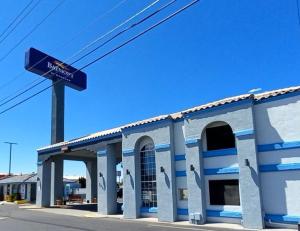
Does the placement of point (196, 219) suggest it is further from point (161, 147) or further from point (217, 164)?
point (161, 147)

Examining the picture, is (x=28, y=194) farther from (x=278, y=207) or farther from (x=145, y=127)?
(x=278, y=207)

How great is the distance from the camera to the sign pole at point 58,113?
3828 centimetres

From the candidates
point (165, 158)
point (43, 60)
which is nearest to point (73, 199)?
point (43, 60)

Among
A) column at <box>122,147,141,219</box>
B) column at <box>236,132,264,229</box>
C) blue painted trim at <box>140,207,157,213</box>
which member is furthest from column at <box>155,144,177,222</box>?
column at <box>236,132,264,229</box>

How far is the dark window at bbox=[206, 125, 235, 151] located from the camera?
1903 centimetres

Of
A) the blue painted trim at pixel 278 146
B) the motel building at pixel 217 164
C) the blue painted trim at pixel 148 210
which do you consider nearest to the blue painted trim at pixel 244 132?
the motel building at pixel 217 164

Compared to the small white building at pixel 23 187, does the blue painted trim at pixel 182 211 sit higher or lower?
lower

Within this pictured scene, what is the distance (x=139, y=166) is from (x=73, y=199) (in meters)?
23.7

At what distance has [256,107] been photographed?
17.9 metres

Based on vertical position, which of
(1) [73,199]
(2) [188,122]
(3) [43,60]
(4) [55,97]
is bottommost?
(1) [73,199]

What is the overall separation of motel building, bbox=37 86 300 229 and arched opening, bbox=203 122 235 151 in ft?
0.17

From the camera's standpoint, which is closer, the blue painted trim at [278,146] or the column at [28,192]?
the blue painted trim at [278,146]

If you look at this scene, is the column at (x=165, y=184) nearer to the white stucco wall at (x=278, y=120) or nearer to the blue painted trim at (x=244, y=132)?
the blue painted trim at (x=244, y=132)

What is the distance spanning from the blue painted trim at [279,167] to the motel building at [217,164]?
44mm
